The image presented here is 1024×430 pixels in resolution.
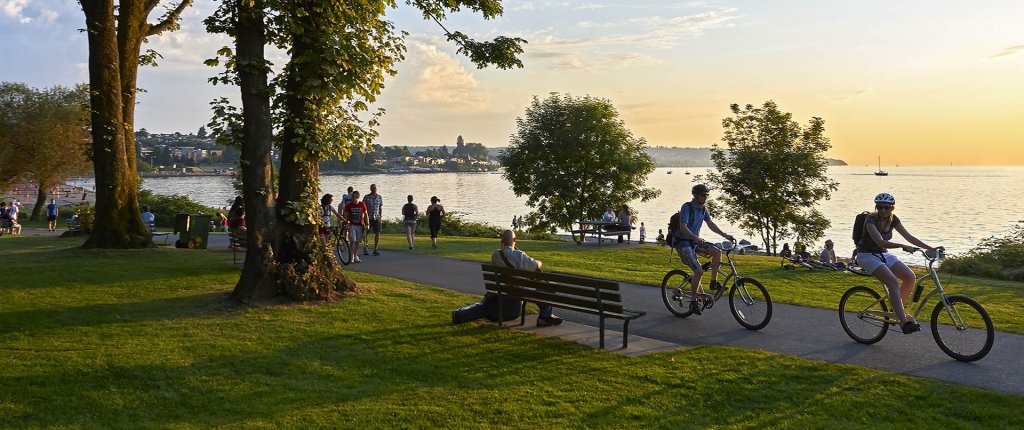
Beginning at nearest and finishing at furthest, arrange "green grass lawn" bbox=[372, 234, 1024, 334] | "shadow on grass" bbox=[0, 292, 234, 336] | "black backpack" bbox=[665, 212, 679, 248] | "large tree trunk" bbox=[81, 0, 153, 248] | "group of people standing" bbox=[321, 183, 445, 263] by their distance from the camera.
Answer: "shadow on grass" bbox=[0, 292, 234, 336] → "black backpack" bbox=[665, 212, 679, 248] → "green grass lawn" bbox=[372, 234, 1024, 334] → "group of people standing" bbox=[321, 183, 445, 263] → "large tree trunk" bbox=[81, 0, 153, 248]

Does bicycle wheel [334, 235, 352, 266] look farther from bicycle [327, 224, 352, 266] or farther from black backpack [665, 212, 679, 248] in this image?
black backpack [665, 212, 679, 248]

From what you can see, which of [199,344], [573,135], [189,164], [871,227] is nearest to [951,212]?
[573,135]

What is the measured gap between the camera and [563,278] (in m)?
7.80

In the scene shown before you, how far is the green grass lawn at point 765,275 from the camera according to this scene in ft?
35.3

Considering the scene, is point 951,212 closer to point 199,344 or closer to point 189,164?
point 199,344

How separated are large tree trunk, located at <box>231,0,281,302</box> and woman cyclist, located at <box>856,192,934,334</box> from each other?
7806 millimetres

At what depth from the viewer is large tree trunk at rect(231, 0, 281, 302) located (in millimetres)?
9914

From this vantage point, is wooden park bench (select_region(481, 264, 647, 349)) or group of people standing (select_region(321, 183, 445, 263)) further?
group of people standing (select_region(321, 183, 445, 263))

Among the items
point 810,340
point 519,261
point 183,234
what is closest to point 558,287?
point 519,261

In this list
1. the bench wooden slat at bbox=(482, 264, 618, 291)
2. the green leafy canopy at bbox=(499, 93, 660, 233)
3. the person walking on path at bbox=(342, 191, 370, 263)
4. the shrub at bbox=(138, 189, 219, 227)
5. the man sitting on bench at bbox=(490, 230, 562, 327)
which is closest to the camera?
the bench wooden slat at bbox=(482, 264, 618, 291)

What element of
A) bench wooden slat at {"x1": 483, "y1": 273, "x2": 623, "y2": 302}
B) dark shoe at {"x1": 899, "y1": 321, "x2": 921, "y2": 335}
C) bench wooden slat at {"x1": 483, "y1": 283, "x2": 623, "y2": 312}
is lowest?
dark shoe at {"x1": 899, "y1": 321, "x2": 921, "y2": 335}

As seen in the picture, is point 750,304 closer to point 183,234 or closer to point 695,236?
point 695,236

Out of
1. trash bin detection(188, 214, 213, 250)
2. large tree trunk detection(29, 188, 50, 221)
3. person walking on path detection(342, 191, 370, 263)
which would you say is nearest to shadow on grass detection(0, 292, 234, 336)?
person walking on path detection(342, 191, 370, 263)

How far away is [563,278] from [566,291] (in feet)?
0.53
